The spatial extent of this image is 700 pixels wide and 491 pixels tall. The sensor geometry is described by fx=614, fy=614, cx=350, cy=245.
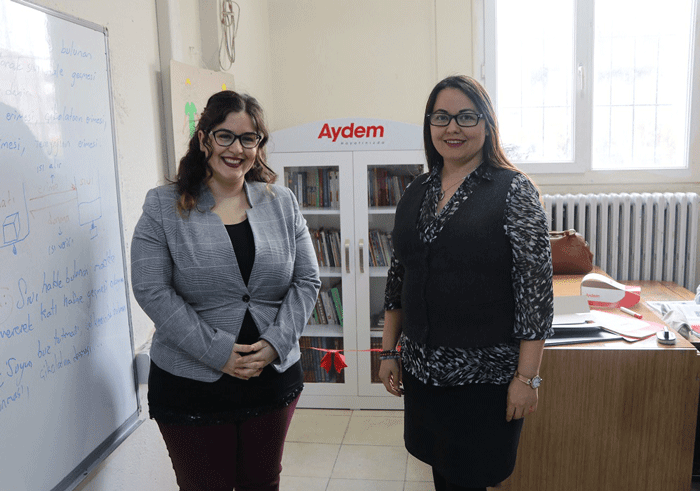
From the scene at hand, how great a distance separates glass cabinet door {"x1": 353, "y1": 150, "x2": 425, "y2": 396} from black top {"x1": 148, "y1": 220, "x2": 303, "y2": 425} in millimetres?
1644

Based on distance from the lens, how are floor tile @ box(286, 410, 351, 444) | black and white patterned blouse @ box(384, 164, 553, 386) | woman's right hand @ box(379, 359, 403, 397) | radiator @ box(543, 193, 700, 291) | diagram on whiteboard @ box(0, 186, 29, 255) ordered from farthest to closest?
1. radiator @ box(543, 193, 700, 291)
2. floor tile @ box(286, 410, 351, 444)
3. woman's right hand @ box(379, 359, 403, 397)
4. black and white patterned blouse @ box(384, 164, 553, 386)
5. diagram on whiteboard @ box(0, 186, 29, 255)

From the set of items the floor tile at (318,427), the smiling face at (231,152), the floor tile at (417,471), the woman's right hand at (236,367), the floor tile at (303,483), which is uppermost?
the smiling face at (231,152)

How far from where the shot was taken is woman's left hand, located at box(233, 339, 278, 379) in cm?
159

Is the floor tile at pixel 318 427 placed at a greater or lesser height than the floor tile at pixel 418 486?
lesser

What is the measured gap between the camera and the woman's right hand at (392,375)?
1747 mm

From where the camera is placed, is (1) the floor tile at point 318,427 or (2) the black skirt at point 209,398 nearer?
(2) the black skirt at point 209,398

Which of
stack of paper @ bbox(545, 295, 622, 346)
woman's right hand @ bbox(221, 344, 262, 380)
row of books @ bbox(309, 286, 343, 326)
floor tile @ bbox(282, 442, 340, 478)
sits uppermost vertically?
woman's right hand @ bbox(221, 344, 262, 380)

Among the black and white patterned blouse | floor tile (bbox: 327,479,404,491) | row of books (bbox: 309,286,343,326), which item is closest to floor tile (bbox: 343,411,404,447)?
floor tile (bbox: 327,479,404,491)

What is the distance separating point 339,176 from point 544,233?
1896 millimetres

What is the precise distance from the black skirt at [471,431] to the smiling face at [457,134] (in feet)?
1.92

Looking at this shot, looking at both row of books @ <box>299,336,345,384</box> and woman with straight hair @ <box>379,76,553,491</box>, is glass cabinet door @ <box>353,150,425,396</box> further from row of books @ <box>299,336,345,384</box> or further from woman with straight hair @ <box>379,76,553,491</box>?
woman with straight hair @ <box>379,76,553,491</box>

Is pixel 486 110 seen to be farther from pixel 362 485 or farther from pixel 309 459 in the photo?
pixel 309 459

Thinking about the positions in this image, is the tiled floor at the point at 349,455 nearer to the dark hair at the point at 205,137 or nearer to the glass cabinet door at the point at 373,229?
the glass cabinet door at the point at 373,229

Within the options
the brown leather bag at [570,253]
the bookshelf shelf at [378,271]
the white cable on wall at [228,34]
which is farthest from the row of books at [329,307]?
the white cable on wall at [228,34]
